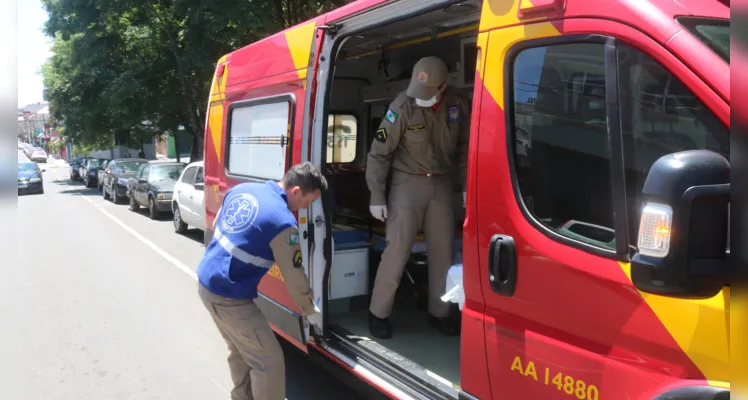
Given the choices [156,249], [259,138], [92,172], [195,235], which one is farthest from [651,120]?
[92,172]

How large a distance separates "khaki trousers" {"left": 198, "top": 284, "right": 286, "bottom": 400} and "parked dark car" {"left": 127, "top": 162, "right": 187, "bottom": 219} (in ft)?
39.3

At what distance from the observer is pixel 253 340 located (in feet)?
10.5

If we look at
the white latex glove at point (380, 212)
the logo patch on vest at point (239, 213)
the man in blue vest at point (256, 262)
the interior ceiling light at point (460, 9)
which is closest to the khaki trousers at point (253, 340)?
the man in blue vest at point (256, 262)

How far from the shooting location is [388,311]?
397cm

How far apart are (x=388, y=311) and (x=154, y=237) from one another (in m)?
8.98

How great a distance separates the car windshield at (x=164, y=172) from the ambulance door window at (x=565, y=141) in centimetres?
1409

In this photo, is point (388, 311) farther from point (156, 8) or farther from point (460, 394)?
point (156, 8)

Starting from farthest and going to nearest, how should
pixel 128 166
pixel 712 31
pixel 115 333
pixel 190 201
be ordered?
pixel 128 166 → pixel 190 201 → pixel 115 333 → pixel 712 31

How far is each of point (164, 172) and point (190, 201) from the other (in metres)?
4.72

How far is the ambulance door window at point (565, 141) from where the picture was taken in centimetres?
206

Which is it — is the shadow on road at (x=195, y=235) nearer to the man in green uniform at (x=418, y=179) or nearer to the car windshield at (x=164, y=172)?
the car windshield at (x=164, y=172)

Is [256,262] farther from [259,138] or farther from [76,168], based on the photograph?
[76,168]

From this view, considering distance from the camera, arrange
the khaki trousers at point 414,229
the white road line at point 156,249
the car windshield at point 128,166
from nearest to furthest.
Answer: the khaki trousers at point 414,229 < the white road line at point 156,249 < the car windshield at point 128,166

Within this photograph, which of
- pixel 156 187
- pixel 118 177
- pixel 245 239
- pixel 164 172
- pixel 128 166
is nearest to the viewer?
pixel 245 239
